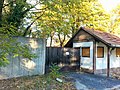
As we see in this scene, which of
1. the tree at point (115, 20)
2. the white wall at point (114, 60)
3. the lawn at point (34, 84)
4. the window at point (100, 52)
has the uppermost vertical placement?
the tree at point (115, 20)

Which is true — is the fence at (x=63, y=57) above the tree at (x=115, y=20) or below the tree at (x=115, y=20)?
below

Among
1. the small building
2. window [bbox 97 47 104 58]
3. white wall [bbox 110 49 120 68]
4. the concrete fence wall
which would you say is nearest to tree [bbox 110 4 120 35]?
white wall [bbox 110 49 120 68]

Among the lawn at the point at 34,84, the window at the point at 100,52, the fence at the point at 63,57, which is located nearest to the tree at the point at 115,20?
the window at the point at 100,52

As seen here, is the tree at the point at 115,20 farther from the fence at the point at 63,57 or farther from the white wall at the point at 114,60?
the fence at the point at 63,57

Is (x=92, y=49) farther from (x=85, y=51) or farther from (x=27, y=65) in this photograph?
(x=27, y=65)

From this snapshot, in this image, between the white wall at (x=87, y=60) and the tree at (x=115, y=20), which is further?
the tree at (x=115, y=20)

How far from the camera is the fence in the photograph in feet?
41.6

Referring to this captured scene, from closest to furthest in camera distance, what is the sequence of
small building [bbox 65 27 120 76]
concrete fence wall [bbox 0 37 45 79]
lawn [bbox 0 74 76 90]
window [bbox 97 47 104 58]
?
1. lawn [bbox 0 74 76 90]
2. concrete fence wall [bbox 0 37 45 79]
3. small building [bbox 65 27 120 76]
4. window [bbox 97 47 104 58]

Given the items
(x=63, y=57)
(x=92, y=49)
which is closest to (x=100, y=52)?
(x=92, y=49)

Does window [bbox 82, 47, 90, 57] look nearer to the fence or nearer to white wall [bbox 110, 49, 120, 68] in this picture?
the fence

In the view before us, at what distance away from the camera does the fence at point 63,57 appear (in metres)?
12.7

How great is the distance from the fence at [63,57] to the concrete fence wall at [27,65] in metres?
1.05

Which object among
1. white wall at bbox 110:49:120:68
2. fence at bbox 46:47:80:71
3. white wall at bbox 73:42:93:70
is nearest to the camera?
fence at bbox 46:47:80:71

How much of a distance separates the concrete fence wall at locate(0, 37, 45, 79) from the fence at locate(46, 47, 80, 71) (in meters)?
1.05
